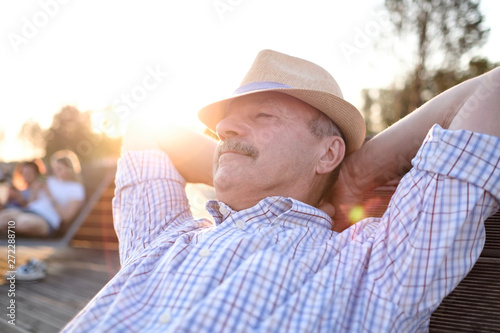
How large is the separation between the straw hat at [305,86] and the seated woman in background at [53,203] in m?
5.31

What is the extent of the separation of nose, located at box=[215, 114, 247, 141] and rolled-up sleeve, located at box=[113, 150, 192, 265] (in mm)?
425

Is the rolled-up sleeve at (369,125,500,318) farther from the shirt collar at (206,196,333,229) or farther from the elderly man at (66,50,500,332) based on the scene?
the shirt collar at (206,196,333,229)

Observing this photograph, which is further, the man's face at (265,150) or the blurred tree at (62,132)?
the blurred tree at (62,132)

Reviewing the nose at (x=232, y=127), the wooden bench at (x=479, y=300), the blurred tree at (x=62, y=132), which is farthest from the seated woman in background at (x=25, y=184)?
the blurred tree at (x=62, y=132)

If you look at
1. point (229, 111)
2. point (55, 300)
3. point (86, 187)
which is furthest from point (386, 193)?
point (86, 187)

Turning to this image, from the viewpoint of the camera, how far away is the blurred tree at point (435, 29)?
37.6 feet

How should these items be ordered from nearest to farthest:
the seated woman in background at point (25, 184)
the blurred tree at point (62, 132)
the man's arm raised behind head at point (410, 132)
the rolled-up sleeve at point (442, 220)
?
the rolled-up sleeve at point (442, 220) → the man's arm raised behind head at point (410, 132) → the seated woman in background at point (25, 184) → the blurred tree at point (62, 132)

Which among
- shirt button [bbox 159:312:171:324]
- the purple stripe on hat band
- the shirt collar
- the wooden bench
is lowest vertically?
the wooden bench

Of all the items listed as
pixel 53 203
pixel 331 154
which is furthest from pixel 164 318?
pixel 53 203

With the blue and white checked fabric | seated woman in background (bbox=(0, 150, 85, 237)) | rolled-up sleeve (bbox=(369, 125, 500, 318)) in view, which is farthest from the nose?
seated woman in background (bbox=(0, 150, 85, 237))

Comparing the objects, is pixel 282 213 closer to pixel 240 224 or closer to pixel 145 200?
pixel 240 224

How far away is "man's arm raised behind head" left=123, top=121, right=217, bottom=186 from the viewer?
2.20 metres

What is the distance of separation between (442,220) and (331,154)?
71 cm

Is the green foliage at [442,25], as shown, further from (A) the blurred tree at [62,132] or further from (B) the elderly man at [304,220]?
(A) the blurred tree at [62,132]
